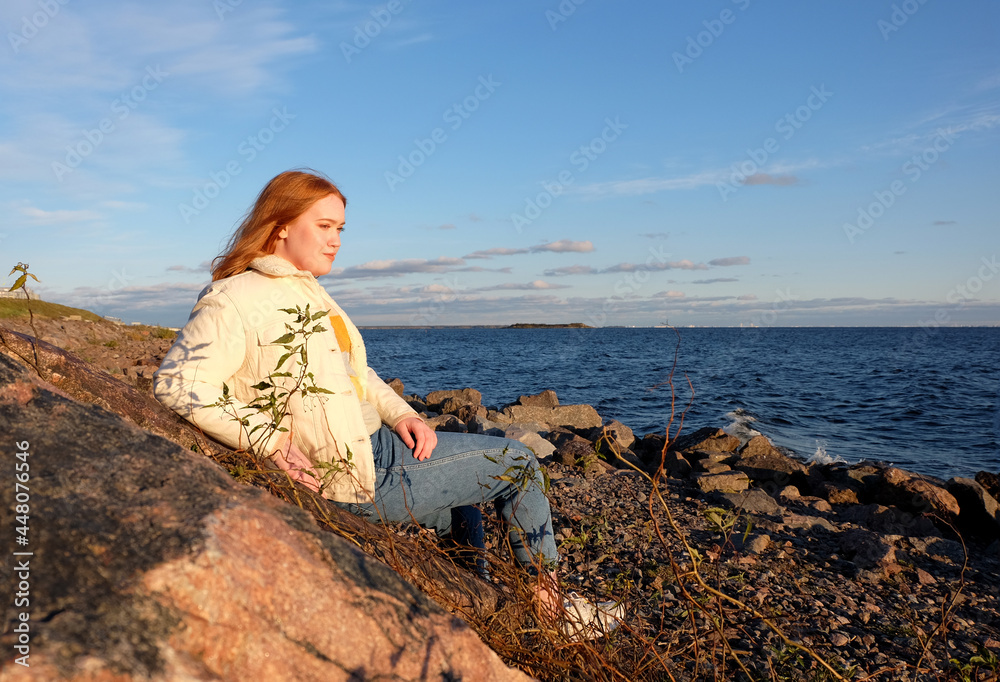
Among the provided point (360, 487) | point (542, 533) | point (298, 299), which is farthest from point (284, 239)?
point (542, 533)

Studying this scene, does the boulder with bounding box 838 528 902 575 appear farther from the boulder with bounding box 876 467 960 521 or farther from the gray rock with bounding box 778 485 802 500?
the boulder with bounding box 876 467 960 521

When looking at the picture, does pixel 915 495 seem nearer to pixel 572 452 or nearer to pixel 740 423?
pixel 572 452

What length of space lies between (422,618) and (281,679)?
0.42 m

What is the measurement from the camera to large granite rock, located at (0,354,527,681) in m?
1.15

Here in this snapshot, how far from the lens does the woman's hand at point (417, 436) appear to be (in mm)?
2900

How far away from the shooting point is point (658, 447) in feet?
42.0

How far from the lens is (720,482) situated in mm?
8391

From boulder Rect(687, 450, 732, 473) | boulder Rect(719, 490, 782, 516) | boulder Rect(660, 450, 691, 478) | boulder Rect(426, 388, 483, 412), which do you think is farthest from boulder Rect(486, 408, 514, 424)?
boulder Rect(719, 490, 782, 516)

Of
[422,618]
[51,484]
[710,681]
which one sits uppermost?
[51,484]

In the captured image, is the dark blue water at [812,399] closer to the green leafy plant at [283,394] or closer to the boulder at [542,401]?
the boulder at [542,401]

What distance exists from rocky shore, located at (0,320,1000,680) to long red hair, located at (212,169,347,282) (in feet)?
3.44

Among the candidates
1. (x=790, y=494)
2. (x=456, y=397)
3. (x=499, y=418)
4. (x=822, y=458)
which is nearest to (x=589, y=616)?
(x=790, y=494)

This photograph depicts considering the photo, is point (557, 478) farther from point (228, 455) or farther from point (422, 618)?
point (422, 618)

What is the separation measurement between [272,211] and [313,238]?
23cm
